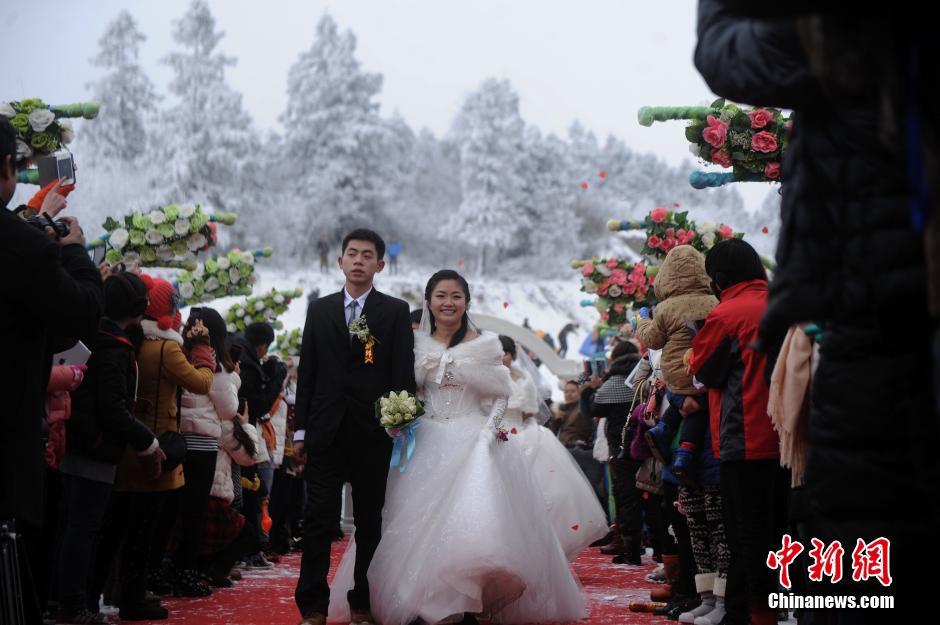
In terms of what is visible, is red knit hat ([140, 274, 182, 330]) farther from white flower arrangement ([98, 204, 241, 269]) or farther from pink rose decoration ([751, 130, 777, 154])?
pink rose decoration ([751, 130, 777, 154])

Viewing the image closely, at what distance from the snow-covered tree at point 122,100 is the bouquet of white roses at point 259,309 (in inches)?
2274

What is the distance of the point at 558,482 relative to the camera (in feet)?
37.5

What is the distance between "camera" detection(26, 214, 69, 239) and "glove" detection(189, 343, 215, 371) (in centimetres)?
393

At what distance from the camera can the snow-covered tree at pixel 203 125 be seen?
70.1m

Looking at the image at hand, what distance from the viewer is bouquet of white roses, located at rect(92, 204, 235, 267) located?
12.0 meters

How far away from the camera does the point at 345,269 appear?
790 cm

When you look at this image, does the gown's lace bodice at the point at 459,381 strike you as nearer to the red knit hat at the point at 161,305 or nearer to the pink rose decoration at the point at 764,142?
the red knit hat at the point at 161,305

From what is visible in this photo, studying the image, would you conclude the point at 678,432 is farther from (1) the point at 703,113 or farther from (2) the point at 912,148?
(2) the point at 912,148

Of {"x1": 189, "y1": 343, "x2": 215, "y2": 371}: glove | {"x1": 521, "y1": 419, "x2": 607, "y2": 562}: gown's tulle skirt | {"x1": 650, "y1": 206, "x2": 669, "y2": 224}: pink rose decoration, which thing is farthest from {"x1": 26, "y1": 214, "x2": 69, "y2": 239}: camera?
{"x1": 650, "y1": 206, "x2": 669, "y2": 224}: pink rose decoration

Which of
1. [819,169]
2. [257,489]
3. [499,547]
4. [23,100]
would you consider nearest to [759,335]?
[819,169]

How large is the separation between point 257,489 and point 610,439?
11.2ft

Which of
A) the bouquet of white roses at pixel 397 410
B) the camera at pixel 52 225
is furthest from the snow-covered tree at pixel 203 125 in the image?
the camera at pixel 52 225

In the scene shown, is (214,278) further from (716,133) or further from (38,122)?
(716,133)

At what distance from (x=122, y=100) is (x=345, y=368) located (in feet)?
229
